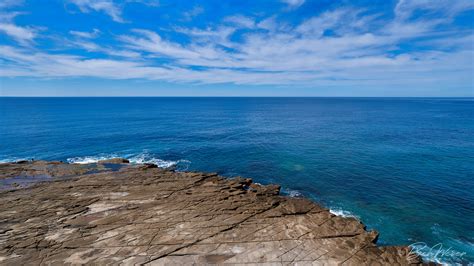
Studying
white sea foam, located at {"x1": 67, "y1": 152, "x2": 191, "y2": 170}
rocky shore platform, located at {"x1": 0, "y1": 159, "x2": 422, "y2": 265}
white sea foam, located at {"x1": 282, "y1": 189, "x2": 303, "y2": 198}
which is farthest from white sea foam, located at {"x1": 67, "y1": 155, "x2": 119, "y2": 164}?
white sea foam, located at {"x1": 282, "y1": 189, "x2": 303, "y2": 198}

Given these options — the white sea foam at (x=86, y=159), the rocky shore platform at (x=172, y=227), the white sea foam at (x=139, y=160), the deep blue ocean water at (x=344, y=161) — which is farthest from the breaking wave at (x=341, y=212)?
the white sea foam at (x=86, y=159)

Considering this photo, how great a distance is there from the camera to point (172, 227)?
907 inches

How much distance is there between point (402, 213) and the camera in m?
29.5

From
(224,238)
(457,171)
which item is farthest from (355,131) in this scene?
(224,238)

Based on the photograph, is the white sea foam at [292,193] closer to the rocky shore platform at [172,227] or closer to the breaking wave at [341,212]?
the rocky shore platform at [172,227]

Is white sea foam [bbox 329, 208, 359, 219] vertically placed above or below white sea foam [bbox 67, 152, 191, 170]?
below

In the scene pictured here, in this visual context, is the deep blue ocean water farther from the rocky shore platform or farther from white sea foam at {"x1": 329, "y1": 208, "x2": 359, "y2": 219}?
the rocky shore platform

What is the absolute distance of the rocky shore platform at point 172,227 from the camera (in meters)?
19.3

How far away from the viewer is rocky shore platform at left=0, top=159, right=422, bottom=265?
1930cm

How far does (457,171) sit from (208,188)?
43.4m

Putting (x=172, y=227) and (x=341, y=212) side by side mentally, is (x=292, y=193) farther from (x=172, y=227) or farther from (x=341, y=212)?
(x=172, y=227)

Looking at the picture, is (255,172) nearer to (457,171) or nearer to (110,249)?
(110,249)

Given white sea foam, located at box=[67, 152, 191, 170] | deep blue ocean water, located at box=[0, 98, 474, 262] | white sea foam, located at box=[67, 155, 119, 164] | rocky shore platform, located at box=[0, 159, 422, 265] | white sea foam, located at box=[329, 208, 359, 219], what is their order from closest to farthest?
rocky shore platform, located at box=[0, 159, 422, 265] → deep blue ocean water, located at box=[0, 98, 474, 262] → white sea foam, located at box=[329, 208, 359, 219] → white sea foam, located at box=[67, 152, 191, 170] → white sea foam, located at box=[67, 155, 119, 164]

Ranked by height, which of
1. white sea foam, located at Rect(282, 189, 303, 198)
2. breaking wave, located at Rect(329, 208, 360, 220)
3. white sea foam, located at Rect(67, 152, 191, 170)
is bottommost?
breaking wave, located at Rect(329, 208, 360, 220)
